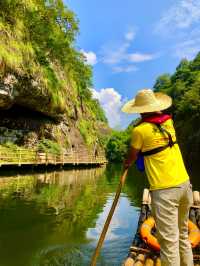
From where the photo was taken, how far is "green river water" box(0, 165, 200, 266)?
7945mm

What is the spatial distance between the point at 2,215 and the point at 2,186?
21.4ft

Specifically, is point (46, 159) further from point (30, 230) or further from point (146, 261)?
point (146, 261)

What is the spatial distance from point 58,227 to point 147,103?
21.2 feet

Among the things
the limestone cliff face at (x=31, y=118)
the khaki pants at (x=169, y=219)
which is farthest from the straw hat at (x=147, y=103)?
the limestone cliff face at (x=31, y=118)

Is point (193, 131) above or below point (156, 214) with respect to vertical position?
Answer: above

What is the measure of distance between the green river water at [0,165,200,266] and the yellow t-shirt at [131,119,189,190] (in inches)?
134

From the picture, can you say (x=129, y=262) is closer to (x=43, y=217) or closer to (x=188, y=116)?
(x=43, y=217)

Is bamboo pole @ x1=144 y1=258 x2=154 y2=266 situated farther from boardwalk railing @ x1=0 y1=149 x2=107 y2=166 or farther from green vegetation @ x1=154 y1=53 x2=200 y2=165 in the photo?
green vegetation @ x1=154 y1=53 x2=200 y2=165

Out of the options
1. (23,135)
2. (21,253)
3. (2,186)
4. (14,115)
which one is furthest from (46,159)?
(21,253)

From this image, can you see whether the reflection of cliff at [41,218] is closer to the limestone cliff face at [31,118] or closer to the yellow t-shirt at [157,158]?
the yellow t-shirt at [157,158]

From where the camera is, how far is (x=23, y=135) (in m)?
33.1

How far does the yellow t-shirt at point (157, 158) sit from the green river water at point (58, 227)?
341 cm

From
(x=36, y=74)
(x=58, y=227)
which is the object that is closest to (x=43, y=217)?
(x=58, y=227)

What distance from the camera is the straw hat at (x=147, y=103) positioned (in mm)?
5057
